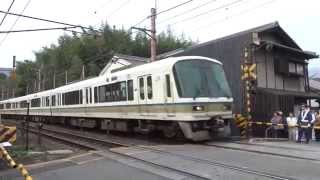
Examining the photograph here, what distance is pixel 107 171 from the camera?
11.8 metres

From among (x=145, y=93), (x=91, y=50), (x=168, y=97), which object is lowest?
(x=168, y=97)

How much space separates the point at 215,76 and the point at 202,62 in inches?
29.4

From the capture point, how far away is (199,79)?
1748 centimetres

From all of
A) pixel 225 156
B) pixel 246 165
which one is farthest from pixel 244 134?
pixel 246 165

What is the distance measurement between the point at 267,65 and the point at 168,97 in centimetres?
968

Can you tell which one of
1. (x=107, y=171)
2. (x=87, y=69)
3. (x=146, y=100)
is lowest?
(x=107, y=171)

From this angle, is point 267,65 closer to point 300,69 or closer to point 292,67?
point 292,67

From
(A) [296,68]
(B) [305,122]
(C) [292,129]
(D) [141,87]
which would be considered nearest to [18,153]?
(D) [141,87]

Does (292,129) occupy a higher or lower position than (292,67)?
lower

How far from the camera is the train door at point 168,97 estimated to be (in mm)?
17188

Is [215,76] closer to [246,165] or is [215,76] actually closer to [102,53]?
[246,165]

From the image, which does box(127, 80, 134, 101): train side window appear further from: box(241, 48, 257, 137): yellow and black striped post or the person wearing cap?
the person wearing cap

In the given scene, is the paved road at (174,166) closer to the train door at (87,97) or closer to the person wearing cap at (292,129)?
the person wearing cap at (292,129)

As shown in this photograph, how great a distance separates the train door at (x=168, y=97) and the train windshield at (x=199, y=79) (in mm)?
428
